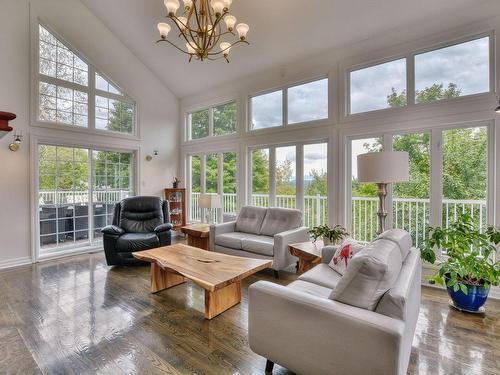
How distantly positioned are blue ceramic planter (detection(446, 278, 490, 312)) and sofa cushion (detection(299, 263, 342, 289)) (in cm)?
131

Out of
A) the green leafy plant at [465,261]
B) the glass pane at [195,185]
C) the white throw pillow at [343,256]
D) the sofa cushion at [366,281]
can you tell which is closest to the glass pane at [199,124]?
the glass pane at [195,185]

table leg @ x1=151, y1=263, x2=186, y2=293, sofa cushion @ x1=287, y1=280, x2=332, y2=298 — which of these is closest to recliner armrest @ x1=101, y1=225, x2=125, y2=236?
table leg @ x1=151, y1=263, x2=186, y2=293

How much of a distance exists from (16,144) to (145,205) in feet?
6.81

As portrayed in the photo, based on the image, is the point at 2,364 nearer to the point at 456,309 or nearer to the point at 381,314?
the point at 381,314

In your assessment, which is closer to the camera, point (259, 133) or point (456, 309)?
point (456, 309)

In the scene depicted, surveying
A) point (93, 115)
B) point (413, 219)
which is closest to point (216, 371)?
point (413, 219)

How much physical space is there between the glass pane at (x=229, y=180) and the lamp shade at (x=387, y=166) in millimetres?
3209

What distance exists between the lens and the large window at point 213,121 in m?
5.54

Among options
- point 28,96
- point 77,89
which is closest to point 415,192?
point 77,89

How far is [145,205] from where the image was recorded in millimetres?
4668

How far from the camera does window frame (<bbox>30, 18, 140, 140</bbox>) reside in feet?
13.9

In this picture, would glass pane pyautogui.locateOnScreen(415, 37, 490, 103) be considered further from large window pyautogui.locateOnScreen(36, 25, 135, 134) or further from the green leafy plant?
large window pyautogui.locateOnScreen(36, 25, 135, 134)

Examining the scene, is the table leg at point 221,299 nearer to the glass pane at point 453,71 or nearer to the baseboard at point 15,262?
the glass pane at point 453,71

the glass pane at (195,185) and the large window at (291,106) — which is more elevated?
the large window at (291,106)
